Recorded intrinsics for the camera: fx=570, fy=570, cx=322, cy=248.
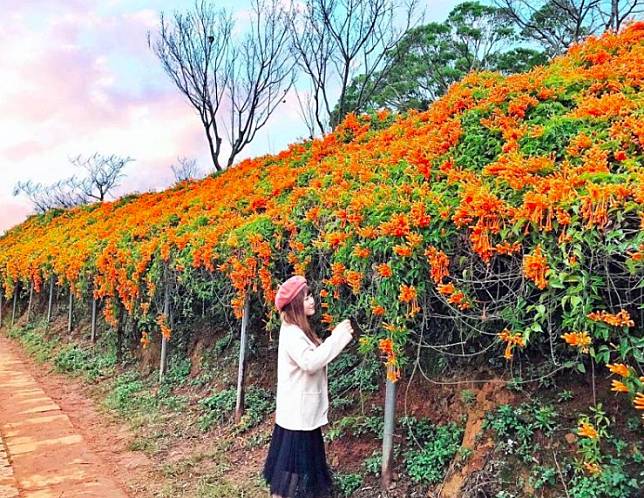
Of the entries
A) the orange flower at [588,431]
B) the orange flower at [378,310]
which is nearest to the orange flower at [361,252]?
the orange flower at [378,310]

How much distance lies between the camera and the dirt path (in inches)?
165

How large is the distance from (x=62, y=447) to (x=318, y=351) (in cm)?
331

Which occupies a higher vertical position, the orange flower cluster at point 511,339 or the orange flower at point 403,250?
the orange flower at point 403,250

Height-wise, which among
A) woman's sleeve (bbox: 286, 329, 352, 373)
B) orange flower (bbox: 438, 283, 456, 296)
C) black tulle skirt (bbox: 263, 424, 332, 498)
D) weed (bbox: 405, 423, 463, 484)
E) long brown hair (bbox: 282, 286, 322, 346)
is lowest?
weed (bbox: 405, 423, 463, 484)

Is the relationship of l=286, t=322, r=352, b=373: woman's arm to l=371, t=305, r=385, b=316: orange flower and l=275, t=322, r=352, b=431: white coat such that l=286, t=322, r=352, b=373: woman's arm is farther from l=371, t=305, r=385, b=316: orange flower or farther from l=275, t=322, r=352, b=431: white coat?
l=371, t=305, r=385, b=316: orange flower

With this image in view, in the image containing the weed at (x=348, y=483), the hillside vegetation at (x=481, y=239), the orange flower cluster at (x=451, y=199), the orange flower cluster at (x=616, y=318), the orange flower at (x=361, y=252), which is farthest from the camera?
the weed at (x=348, y=483)

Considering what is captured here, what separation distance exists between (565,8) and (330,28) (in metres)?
6.39

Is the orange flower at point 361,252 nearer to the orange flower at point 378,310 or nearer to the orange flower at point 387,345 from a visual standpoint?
the orange flower at point 378,310

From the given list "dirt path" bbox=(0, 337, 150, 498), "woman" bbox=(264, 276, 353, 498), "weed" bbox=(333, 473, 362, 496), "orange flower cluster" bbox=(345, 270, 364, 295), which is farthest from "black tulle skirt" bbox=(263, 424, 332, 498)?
"dirt path" bbox=(0, 337, 150, 498)

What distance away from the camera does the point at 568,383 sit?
2951 mm

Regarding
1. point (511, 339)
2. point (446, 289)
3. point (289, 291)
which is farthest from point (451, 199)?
point (289, 291)

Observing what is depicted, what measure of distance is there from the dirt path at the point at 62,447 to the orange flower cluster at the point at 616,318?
3278 millimetres

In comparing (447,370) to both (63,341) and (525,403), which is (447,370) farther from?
(63,341)

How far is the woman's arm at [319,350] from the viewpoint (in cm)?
300
